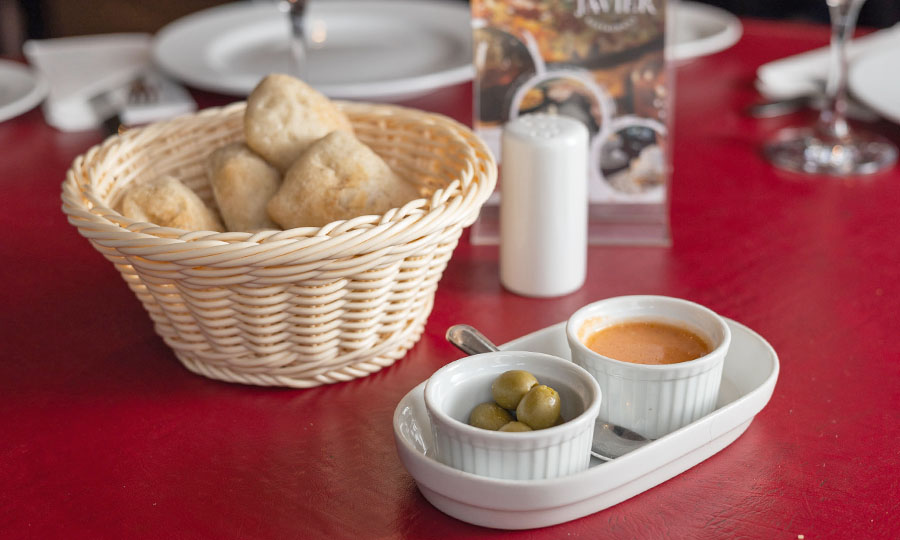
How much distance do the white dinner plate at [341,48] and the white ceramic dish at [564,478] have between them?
0.83 metres

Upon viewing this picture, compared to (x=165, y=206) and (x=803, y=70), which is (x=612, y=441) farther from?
(x=803, y=70)

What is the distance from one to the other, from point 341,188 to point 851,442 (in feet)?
1.55

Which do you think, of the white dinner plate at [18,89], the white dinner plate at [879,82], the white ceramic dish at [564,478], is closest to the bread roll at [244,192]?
the white ceramic dish at [564,478]

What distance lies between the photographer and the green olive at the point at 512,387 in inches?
25.4

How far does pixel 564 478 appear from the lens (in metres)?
0.61

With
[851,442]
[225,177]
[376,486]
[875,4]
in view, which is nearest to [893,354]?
[851,442]

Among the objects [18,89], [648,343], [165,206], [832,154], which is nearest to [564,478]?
[648,343]

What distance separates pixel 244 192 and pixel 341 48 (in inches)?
34.7

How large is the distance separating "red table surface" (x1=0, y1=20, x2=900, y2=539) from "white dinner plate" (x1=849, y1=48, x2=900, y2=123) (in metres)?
0.12

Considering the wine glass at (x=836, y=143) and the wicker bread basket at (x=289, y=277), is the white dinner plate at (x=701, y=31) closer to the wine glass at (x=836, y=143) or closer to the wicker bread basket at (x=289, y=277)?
the wine glass at (x=836, y=143)

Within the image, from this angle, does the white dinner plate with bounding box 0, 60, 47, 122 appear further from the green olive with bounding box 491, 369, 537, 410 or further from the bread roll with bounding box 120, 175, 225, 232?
the green olive with bounding box 491, 369, 537, 410

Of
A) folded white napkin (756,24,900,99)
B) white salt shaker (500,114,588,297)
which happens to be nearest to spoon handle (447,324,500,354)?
white salt shaker (500,114,588,297)

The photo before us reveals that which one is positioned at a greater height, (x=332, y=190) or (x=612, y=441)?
(x=332, y=190)

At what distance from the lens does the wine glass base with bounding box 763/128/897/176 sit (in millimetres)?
1260
